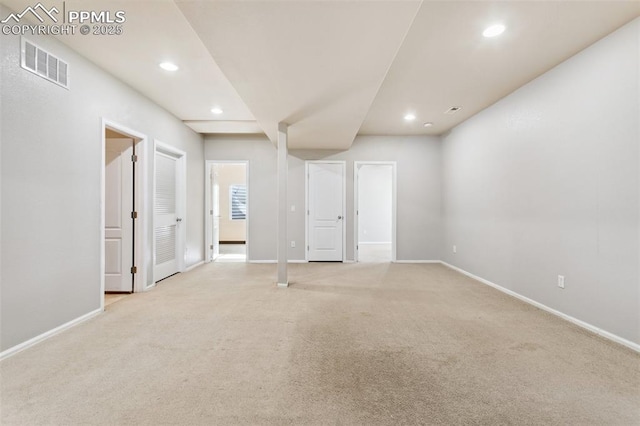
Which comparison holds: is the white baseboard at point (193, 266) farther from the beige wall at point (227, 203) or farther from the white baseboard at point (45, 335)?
the beige wall at point (227, 203)

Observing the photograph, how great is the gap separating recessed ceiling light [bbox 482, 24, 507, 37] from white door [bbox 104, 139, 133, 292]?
4242mm

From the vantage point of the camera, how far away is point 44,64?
2410 millimetres

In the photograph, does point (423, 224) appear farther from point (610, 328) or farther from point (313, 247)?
point (610, 328)

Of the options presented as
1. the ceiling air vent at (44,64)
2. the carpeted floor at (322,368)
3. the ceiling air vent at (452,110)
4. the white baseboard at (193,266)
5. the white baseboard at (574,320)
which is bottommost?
the carpeted floor at (322,368)

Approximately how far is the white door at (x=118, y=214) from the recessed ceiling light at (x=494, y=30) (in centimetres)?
424

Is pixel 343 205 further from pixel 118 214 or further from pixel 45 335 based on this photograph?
pixel 45 335

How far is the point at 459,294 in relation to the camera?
3.76 meters

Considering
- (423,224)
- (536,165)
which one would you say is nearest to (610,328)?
(536,165)

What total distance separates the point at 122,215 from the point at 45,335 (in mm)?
1738

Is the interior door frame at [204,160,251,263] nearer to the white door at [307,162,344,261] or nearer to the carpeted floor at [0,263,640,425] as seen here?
the white door at [307,162,344,261]

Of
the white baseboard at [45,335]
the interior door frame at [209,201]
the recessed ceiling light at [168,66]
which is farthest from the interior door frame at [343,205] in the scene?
the white baseboard at [45,335]

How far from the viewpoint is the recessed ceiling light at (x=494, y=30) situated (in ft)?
7.73

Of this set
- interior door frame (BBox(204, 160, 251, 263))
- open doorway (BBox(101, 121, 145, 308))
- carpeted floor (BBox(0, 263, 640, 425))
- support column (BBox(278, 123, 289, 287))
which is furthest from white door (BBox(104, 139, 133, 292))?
interior door frame (BBox(204, 160, 251, 263))

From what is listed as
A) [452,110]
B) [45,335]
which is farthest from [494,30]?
[45,335]
